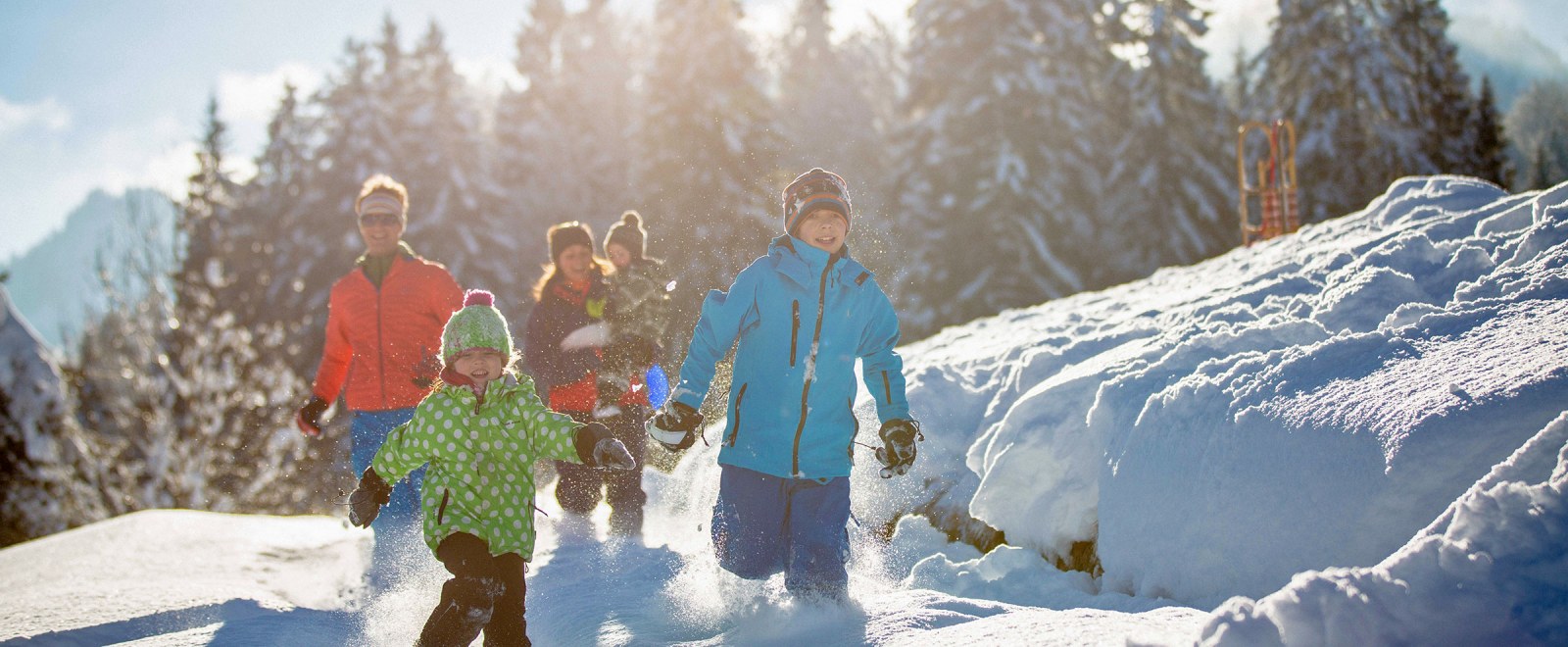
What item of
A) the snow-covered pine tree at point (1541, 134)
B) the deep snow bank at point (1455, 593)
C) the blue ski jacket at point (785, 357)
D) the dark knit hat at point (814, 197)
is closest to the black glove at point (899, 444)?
the blue ski jacket at point (785, 357)

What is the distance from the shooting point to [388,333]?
17.4 feet

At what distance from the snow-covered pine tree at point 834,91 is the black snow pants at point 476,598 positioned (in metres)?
25.1

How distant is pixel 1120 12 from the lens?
26125 millimetres

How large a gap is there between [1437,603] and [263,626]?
162 inches

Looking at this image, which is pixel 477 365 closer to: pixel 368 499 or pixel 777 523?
pixel 368 499

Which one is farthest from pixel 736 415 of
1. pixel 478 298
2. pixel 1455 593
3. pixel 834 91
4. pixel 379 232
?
pixel 834 91

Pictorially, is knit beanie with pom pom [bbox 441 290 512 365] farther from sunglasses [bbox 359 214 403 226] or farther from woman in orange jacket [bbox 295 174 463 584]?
sunglasses [bbox 359 214 403 226]

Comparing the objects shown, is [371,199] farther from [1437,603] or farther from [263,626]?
[1437,603]

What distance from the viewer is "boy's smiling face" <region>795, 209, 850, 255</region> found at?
12.6 ft

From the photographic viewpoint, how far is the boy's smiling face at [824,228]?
151 inches

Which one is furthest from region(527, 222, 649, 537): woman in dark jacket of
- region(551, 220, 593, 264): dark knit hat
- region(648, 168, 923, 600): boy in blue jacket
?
region(648, 168, 923, 600): boy in blue jacket

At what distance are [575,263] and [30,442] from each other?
60.5 ft

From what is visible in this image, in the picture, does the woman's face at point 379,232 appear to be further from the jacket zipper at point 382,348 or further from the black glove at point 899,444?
the black glove at point 899,444

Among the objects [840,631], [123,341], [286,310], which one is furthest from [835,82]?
[840,631]
